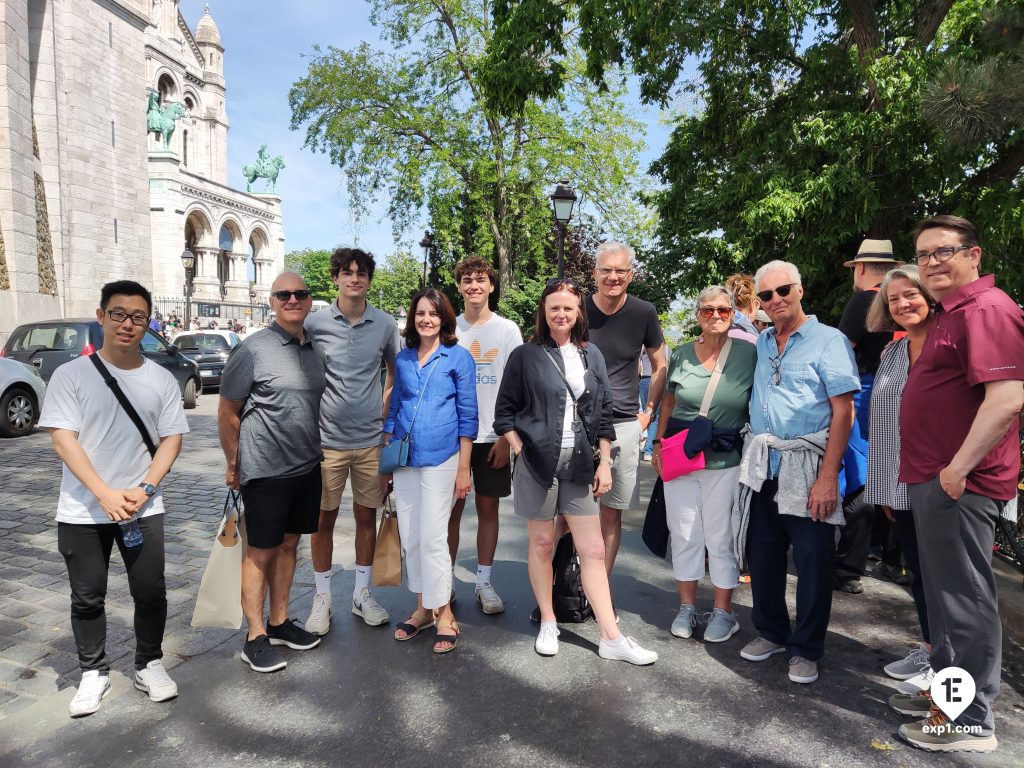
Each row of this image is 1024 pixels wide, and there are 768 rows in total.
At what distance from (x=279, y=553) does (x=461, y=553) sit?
2020mm

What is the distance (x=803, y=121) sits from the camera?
10.4 metres

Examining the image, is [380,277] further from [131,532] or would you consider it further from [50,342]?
[131,532]

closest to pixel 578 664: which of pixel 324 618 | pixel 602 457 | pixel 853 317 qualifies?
pixel 602 457

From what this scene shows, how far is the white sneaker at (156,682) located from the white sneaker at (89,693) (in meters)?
0.15

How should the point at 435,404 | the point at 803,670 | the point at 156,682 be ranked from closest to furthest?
the point at 156,682, the point at 803,670, the point at 435,404

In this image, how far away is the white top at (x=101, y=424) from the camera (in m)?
3.03

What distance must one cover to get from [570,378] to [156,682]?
2.51 m

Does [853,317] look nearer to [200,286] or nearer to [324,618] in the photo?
[324,618]

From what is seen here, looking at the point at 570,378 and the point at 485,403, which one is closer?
the point at 570,378

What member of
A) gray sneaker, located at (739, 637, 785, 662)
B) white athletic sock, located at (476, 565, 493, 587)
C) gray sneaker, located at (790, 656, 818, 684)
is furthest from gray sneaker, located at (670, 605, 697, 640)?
white athletic sock, located at (476, 565, 493, 587)

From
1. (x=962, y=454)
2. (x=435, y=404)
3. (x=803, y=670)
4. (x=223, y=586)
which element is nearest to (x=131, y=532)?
(x=223, y=586)

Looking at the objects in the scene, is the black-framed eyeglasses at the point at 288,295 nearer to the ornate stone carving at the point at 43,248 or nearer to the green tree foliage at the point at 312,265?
the ornate stone carving at the point at 43,248

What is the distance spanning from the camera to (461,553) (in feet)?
18.3

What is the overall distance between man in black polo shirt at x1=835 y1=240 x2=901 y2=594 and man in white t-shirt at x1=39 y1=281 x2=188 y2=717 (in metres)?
3.90
